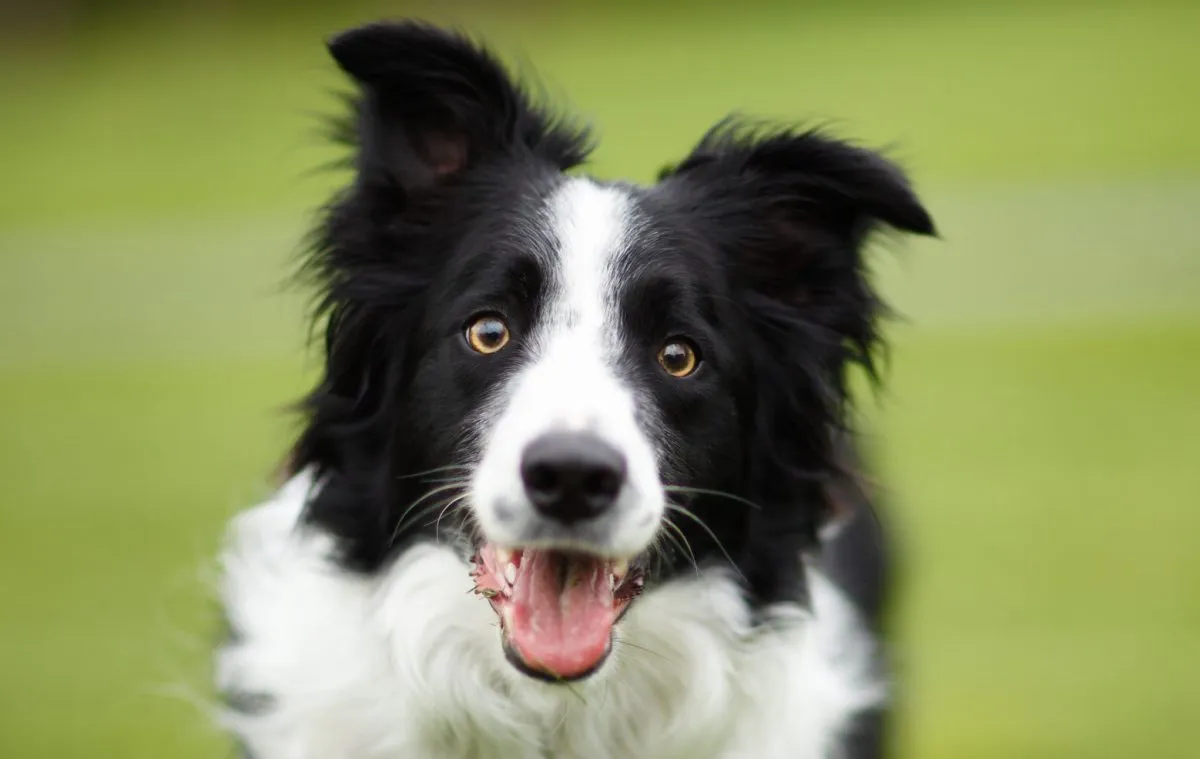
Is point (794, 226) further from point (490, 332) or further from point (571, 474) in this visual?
point (571, 474)

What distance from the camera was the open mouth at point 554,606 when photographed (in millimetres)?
3227

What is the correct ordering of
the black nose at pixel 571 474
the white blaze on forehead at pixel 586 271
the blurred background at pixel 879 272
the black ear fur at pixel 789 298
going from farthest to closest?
the blurred background at pixel 879 272
the black ear fur at pixel 789 298
the white blaze on forehead at pixel 586 271
the black nose at pixel 571 474

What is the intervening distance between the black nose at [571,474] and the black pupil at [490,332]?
0.53 meters

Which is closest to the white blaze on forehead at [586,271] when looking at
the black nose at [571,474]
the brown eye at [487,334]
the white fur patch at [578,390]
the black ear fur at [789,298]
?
the white fur patch at [578,390]

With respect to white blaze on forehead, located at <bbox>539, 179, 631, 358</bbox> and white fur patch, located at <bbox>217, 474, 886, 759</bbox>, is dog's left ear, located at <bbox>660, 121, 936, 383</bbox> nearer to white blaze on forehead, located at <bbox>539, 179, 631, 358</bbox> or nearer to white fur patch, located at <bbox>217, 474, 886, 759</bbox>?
white blaze on forehead, located at <bbox>539, 179, 631, 358</bbox>

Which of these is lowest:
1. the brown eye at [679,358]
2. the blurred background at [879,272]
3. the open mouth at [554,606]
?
the blurred background at [879,272]

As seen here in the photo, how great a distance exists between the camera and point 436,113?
390cm

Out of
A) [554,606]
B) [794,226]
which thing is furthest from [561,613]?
[794,226]

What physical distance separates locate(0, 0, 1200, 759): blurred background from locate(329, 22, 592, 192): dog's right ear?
0.58 ft

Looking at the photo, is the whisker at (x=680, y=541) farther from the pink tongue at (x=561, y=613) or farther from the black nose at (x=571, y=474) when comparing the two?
the black nose at (x=571, y=474)

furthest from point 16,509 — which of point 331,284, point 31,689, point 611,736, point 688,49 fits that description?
point 688,49

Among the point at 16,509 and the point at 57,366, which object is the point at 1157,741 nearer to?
the point at 16,509

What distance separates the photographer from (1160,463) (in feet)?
27.7

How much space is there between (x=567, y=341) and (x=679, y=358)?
1.08 feet
